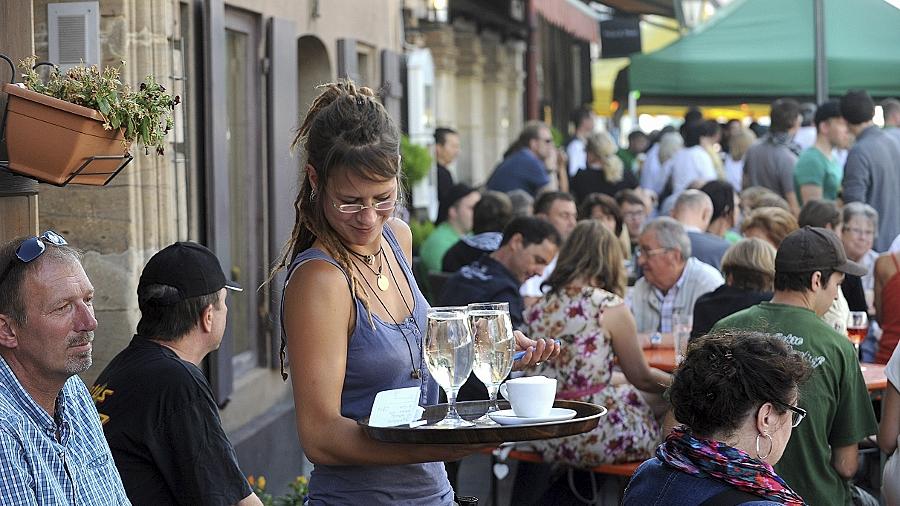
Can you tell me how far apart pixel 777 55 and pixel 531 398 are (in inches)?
366

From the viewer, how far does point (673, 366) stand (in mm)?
5684

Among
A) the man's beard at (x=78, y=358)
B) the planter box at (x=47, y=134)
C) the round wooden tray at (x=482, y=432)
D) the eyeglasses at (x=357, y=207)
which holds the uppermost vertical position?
the planter box at (x=47, y=134)

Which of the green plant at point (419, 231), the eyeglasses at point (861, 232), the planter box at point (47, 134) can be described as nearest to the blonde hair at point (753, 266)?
the eyeglasses at point (861, 232)

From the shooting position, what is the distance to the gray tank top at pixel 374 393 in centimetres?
250

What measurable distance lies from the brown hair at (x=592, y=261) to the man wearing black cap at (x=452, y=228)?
3.43 meters

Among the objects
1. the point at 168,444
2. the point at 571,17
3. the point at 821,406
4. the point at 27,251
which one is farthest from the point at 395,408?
the point at 571,17

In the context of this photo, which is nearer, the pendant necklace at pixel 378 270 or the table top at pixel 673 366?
the pendant necklace at pixel 378 270

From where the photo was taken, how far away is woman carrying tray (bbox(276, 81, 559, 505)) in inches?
94.7

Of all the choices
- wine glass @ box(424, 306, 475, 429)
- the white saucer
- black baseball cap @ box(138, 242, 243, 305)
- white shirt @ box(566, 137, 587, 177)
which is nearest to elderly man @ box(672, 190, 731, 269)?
black baseball cap @ box(138, 242, 243, 305)

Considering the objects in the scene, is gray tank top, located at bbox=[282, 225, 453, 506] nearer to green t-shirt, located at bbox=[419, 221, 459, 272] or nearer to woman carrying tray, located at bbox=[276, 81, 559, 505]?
woman carrying tray, located at bbox=[276, 81, 559, 505]

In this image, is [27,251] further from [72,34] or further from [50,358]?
[72,34]

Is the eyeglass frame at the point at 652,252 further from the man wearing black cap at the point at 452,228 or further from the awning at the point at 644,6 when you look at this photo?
the awning at the point at 644,6

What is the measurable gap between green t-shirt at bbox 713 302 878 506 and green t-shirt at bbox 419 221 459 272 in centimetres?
479

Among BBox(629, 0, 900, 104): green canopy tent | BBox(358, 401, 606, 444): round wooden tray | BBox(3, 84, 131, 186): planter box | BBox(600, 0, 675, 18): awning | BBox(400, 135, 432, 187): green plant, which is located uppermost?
BBox(600, 0, 675, 18): awning
